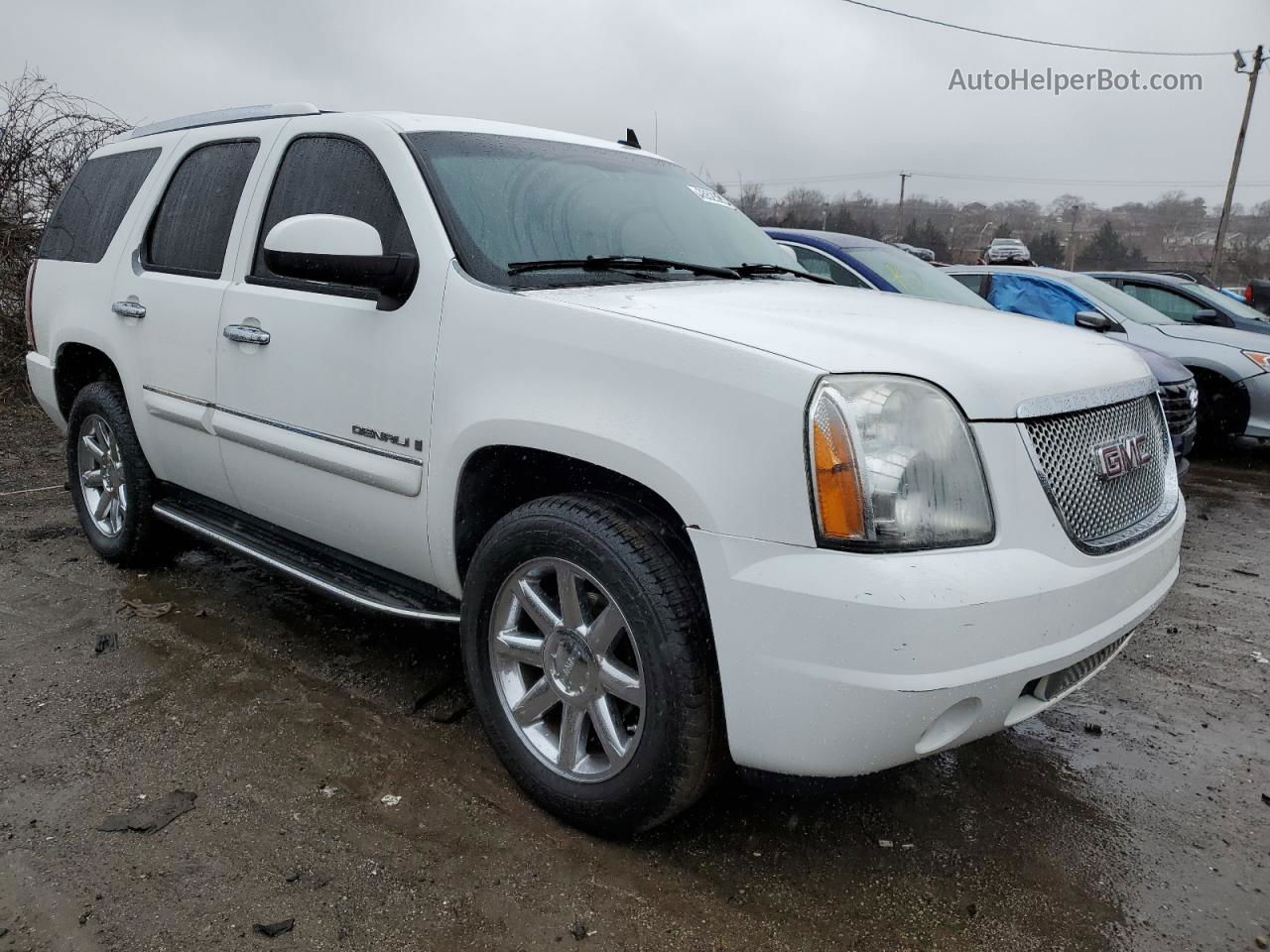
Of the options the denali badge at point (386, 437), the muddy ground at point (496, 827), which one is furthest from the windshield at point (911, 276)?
the denali badge at point (386, 437)

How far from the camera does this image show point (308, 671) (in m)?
3.43

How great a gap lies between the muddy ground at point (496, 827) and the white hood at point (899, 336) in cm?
93

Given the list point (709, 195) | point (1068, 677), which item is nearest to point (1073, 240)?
point (709, 195)

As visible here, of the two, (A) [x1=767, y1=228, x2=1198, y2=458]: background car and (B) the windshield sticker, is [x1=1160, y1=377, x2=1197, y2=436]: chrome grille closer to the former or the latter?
(A) [x1=767, y1=228, x2=1198, y2=458]: background car

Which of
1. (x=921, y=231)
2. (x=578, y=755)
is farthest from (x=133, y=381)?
(x=921, y=231)

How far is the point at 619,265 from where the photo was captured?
2.89 meters

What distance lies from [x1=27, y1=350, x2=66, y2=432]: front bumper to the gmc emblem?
14.4 feet

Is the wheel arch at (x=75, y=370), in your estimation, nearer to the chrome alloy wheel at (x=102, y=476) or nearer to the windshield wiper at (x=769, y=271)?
the chrome alloy wheel at (x=102, y=476)

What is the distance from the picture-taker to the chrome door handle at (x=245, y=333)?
3.16 meters

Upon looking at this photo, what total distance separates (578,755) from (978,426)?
1258 millimetres

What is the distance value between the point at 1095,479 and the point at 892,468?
2.09 feet

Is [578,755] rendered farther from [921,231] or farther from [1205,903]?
[921,231]

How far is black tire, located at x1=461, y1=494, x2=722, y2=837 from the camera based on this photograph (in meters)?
2.14

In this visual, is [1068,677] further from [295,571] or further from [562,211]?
[295,571]
